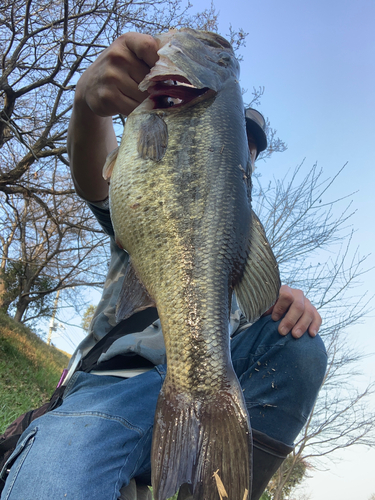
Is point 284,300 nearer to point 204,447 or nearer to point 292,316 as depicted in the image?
point 292,316

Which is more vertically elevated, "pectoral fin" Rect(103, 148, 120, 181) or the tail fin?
"pectoral fin" Rect(103, 148, 120, 181)

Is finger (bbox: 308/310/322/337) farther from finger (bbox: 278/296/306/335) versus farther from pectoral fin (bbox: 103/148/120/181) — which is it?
pectoral fin (bbox: 103/148/120/181)

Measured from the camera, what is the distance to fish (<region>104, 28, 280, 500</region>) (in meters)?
1.13

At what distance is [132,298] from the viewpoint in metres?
1.43

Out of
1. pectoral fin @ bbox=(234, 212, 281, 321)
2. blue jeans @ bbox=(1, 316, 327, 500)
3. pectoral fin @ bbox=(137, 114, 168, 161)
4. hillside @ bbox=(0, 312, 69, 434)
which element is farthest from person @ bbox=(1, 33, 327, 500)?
hillside @ bbox=(0, 312, 69, 434)

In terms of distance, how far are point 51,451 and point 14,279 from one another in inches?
649

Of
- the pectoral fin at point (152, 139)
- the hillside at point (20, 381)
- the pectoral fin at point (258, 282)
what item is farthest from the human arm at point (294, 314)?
the hillside at point (20, 381)

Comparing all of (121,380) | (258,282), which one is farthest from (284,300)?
(121,380)

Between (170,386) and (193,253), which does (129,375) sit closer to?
(170,386)

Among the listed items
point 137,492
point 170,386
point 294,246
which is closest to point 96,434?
point 170,386

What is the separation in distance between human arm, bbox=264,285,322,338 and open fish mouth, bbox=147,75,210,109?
45.2 inches

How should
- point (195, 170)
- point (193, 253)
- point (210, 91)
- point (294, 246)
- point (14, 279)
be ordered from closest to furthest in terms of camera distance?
point (193, 253), point (195, 170), point (210, 91), point (294, 246), point (14, 279)

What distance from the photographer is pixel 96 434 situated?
147 centimetres

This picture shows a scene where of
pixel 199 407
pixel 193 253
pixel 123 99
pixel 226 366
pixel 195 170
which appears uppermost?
pixel 123 99
